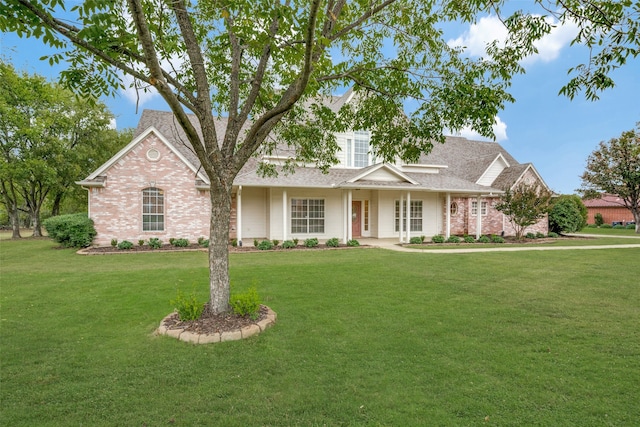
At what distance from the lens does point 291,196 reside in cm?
1731

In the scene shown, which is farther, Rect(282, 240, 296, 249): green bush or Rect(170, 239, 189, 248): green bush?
Rect(282, 240, 296, 249): green bush

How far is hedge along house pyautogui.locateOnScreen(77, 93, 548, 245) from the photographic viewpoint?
15.0 meters

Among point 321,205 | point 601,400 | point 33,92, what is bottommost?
point 601,400

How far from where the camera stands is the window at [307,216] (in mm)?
17531

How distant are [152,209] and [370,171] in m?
10.5

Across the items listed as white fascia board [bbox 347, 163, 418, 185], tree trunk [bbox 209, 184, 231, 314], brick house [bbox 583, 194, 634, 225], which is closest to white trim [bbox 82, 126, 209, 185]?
white fascia board [bbox 347, 163, 418, 185]

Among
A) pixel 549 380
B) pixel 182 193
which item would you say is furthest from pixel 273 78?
pixel 182 193

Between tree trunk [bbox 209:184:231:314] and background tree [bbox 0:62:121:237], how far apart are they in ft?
69.6

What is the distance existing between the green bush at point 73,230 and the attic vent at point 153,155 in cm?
374

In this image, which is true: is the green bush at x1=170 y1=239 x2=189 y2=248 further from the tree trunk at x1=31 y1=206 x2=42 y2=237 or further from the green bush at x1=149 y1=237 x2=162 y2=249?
the tree trunk at x1=31 y1=206 x2=42 y2=237

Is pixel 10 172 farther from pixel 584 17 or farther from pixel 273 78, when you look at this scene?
pixel 584 17

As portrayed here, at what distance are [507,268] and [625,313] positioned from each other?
171 inches

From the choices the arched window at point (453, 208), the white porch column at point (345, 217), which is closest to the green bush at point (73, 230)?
the white porch column at point (345, 217)

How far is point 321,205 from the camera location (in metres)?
18.0
